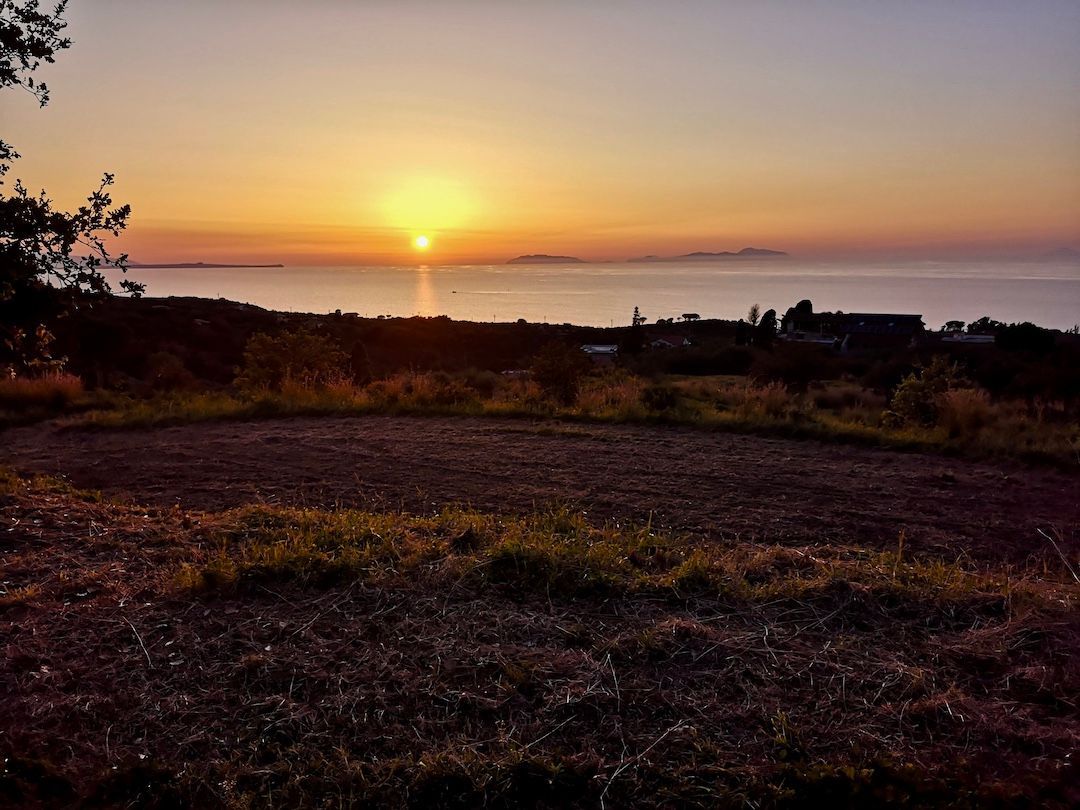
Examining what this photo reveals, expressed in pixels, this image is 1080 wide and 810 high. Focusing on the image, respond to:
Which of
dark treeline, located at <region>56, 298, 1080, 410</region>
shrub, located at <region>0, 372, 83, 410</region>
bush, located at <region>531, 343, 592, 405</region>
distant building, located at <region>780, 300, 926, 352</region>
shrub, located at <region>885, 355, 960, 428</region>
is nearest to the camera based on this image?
shrub, located at <region>885, 355, 960, 428</region>

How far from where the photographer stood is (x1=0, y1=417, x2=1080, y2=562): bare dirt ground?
17.1 ft

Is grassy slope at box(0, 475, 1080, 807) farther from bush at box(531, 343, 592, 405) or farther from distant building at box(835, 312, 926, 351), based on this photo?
distant building at box(835, 312, 926, 351)

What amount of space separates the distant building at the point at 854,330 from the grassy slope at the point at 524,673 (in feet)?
152

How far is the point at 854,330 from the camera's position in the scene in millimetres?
55969

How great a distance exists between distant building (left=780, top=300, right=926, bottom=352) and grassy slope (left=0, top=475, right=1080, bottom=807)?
46220mm

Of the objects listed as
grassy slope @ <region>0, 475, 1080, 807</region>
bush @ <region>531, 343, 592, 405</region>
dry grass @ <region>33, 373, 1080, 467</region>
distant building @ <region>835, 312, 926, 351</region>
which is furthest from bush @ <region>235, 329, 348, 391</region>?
distant building @ <region>835, 312, 926, 351</region>

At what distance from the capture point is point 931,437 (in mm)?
8133

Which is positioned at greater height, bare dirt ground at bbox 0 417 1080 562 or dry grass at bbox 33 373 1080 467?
dry grass at bbox 33 373 1080 467

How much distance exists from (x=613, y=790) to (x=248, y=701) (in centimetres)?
153

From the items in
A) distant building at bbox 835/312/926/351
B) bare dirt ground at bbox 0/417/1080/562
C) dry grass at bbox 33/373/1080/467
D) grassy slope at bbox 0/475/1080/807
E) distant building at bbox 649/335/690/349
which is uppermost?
distant building at bbox 835/312/926/351

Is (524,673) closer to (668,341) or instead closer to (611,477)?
(611,477)

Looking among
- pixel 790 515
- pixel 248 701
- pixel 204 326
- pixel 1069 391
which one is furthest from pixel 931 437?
pixel 204 326

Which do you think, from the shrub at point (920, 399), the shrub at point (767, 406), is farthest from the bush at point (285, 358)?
the shrub at point (920, 399)

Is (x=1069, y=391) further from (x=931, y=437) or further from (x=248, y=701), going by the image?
(x=248, y=701)
